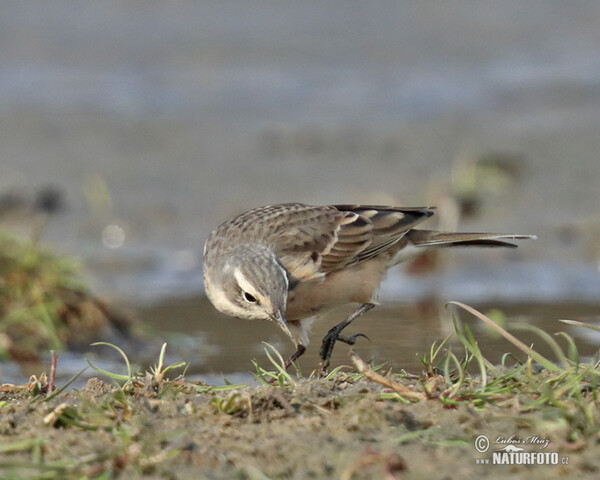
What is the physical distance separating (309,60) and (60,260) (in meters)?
11.5

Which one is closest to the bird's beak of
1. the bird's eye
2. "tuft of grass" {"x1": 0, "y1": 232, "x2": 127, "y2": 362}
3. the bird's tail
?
the bird's eye

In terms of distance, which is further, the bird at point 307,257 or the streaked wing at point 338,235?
the streaked wing at point 338,235

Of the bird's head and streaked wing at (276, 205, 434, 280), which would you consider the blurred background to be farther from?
the bird's head

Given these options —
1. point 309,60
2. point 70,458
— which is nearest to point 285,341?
point 70,458

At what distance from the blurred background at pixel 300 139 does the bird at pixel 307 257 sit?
0.52 m

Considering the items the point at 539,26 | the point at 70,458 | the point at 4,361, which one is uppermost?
the point at 539,26

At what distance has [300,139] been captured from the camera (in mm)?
16562

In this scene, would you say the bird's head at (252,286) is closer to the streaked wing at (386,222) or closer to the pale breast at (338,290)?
the pale breast at (338,290)

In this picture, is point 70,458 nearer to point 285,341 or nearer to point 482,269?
point 285,341

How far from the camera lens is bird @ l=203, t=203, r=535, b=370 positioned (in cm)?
680

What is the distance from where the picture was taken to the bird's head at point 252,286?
6.65 metres

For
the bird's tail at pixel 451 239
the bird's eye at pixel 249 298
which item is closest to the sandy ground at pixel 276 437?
the bird's eye at pixel 249 298

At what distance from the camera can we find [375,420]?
4793mm

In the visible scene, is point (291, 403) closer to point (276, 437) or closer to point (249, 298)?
point (276, 437)
